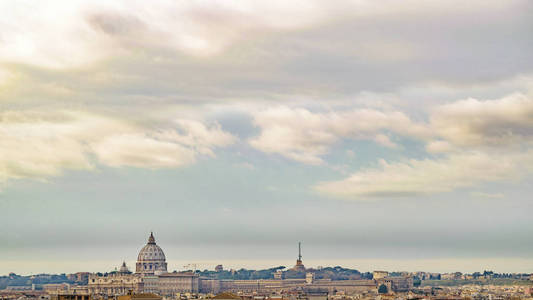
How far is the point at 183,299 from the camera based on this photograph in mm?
155750

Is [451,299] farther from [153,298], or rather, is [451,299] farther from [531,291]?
[531,291]

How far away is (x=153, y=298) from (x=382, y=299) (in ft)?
156

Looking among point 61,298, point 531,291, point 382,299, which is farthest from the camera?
point 531,291

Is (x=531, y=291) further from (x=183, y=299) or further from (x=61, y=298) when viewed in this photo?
(x=61, y=298)

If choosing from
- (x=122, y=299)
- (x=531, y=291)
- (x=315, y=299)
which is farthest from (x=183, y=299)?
(x=531, y=291)

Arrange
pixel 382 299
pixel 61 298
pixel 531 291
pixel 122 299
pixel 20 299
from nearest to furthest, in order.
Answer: pixel 61 298 < pixel 122 299 < pixel 20 299 < pixel 382 299 < pixel 531 291

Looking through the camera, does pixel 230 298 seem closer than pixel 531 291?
Yes

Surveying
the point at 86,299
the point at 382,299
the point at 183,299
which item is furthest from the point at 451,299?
the point at 86,299

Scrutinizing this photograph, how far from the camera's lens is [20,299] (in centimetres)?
13188

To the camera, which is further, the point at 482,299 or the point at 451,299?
the point at 482,299

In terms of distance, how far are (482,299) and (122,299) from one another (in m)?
57.7

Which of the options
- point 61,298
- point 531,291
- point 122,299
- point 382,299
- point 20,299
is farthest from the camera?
point 531,291

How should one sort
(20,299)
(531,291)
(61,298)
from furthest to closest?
(531,291) < (20,299) < (61,298)

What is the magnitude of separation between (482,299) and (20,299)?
61.1 meters
